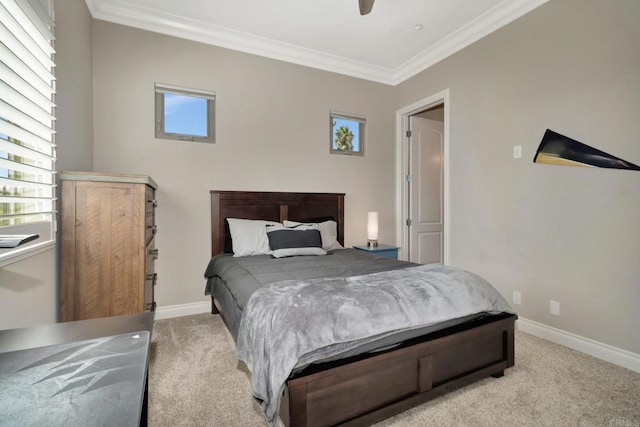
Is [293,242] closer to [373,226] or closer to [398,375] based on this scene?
[373,226]

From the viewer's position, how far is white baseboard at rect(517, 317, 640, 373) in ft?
6.95

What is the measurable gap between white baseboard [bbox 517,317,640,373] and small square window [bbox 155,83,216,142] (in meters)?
3.62

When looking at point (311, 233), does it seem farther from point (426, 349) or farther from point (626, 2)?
point (626, 2)

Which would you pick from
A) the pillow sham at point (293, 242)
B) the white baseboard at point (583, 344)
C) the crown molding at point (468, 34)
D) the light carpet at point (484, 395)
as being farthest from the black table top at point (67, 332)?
the crown molding at point (468, 34)

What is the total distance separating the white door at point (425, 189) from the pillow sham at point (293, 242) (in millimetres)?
1745

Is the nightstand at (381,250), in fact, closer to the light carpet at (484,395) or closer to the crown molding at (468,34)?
the light carpet at (484,395)

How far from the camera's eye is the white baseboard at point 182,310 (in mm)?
3074

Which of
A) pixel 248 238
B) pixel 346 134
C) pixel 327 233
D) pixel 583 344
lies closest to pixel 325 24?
pixel 346 134

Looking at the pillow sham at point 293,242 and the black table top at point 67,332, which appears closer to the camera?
the black table top at point 67,332

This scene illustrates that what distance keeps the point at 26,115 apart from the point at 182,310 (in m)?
2.28

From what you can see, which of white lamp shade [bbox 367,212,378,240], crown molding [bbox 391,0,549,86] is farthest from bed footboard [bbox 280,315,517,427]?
crown molding [bbox 391,0,549,86]

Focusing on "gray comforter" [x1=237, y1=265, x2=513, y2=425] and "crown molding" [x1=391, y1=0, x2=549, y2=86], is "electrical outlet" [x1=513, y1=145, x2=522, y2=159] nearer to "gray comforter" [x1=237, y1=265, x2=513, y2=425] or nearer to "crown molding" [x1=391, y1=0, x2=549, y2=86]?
"crown molding" [x1=391, y1=0, x2=549, y2=86]

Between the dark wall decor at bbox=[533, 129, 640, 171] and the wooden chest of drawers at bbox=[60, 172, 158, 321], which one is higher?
the dark wall decor at bbox=[533, 129, 640, 171]

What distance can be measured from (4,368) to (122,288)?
5.35ft
